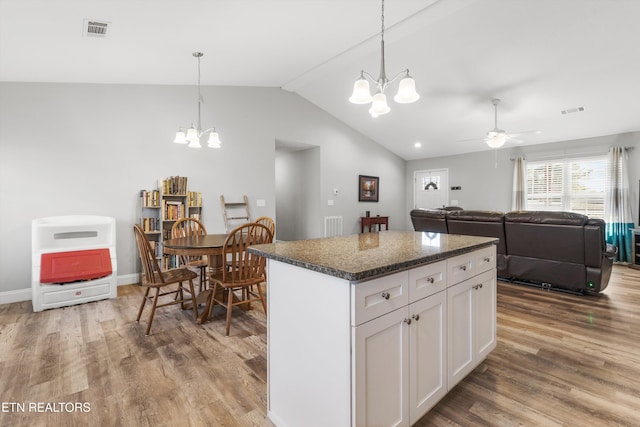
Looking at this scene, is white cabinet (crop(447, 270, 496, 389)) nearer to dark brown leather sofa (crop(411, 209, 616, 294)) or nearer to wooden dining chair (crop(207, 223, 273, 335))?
wooden dining chair (crop(207, 223, 273, 335))

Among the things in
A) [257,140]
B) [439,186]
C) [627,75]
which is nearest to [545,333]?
[627,75]

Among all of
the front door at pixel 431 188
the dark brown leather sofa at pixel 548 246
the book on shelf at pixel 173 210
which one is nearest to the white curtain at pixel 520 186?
the front door at pixel 431 188

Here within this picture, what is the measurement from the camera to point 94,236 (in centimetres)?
374

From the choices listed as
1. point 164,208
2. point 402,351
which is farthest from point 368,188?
point 402,351

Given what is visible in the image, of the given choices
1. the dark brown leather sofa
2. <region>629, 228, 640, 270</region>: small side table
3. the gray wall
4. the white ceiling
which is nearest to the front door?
the gray wall

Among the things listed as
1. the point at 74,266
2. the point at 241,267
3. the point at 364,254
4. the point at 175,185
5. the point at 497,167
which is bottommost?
the point at 74,266

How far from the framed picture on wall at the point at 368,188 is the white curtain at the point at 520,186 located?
3.00 metres

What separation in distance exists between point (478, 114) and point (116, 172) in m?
5.99

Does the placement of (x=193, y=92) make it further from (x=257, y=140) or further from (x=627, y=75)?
(x=627, y=75)

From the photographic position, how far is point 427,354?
1.56 meters

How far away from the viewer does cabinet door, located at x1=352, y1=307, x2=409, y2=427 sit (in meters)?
1.21

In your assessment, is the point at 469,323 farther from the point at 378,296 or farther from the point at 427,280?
the point at 378,296

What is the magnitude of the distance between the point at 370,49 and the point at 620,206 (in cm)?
527

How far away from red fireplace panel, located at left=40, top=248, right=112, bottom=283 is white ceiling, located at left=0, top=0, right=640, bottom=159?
206 centimetres
